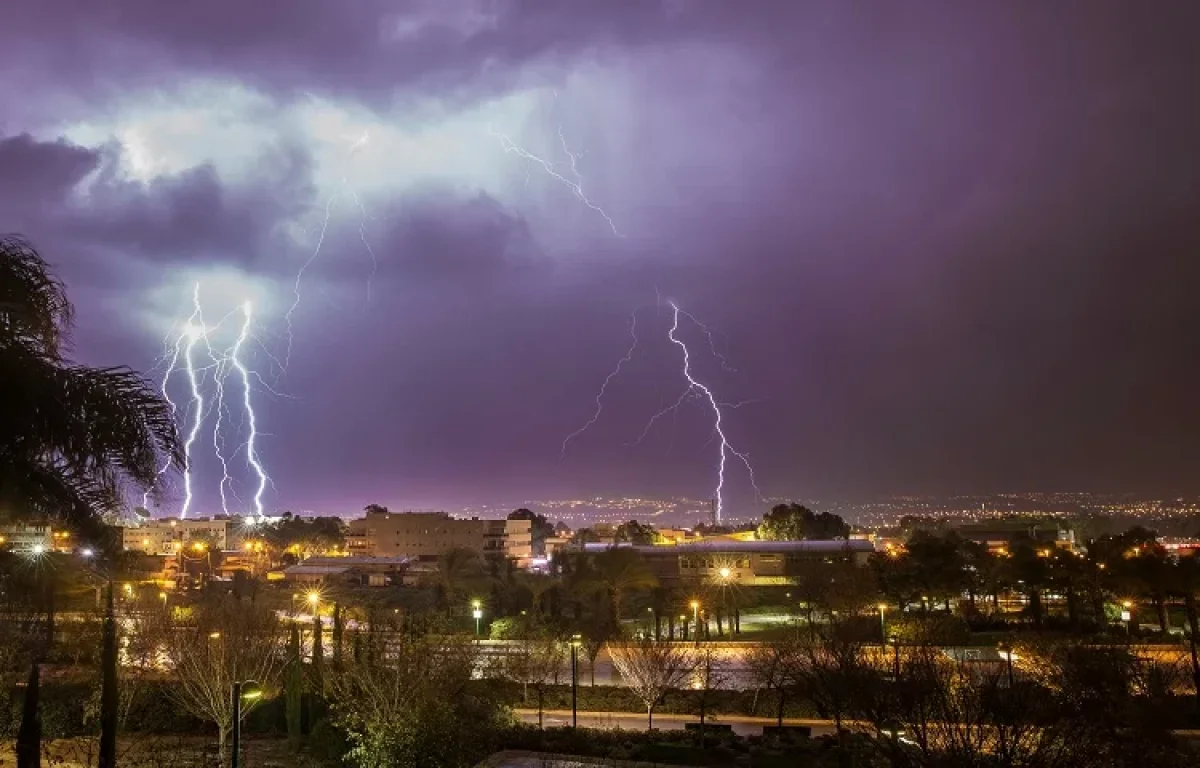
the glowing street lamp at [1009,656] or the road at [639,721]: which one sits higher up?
the glowing street lamp at [1009,656]

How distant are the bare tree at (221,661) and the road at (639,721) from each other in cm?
757

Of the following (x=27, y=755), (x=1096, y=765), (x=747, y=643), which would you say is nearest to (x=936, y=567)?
(x=747, y=643)

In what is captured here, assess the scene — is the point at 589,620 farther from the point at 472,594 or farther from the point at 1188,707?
the point at 1188,707

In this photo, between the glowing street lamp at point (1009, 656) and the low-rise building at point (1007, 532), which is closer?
the glowing street lamp at point (1009, 656)

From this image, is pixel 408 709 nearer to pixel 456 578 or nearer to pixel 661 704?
pixel 661 704

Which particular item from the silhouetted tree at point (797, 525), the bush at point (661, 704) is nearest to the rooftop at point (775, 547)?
the silhouetted tree at point (797, 525)

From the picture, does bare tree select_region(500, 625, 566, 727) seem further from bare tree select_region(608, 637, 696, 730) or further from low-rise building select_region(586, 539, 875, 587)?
low-rise building select_region(586, 539, 875, 587)

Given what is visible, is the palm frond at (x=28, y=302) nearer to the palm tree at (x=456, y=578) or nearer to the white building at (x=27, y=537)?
the white building at (x=27, y=537)

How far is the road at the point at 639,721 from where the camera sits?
2598 centimetres

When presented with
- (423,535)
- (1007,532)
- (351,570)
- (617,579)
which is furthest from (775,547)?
(1007,532)

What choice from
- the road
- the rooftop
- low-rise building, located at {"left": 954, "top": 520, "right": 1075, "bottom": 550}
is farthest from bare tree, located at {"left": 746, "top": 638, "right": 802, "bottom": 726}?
low-rise building, located at {"left": 954, "top": 520, "right": 1075, "bottom": 550}

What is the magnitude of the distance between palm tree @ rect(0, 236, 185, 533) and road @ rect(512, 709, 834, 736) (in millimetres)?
21744

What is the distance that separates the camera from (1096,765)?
1112 cm

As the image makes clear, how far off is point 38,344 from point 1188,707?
1157 inches
